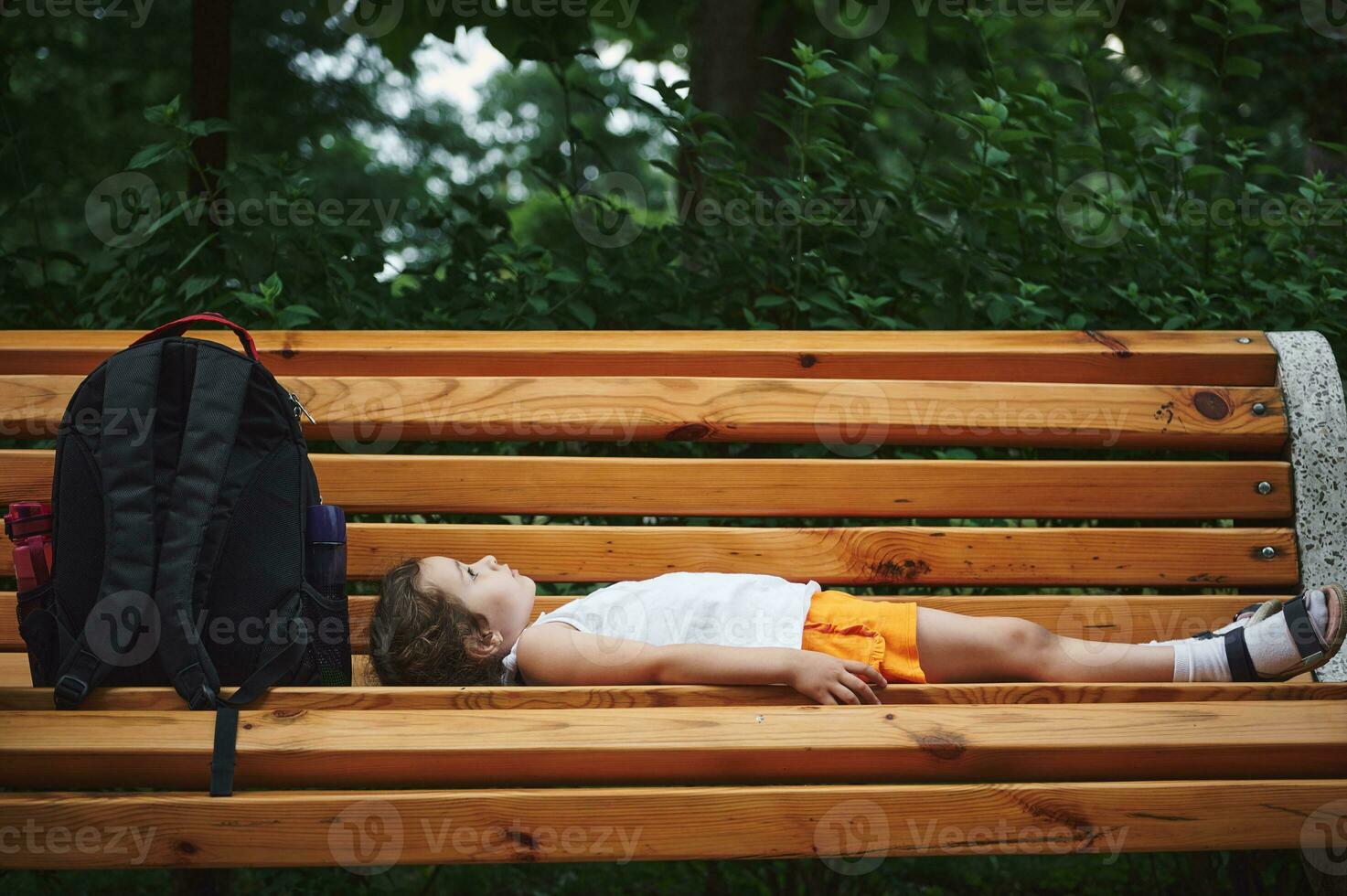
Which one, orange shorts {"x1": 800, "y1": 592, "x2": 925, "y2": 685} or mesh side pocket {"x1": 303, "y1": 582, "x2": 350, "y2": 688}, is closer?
mesh side pocket {"x1": 303, "y1": 582, "x2": 350, "y2": 688}

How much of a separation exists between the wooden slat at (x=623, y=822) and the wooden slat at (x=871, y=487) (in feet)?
3.16

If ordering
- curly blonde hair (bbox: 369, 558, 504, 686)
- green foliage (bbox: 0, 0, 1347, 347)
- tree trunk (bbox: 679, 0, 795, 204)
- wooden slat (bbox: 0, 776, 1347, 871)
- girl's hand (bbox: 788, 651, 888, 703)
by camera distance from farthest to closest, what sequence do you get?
tree trunk (bbox: 679, 0, 795, 204) → green foliage (bbox: 0, 0, 1347, 347) → curly blonde hair (bbox: 369, 558, 504, 686) → girl's hand (bbox: 788, 651, 888, 703) → wooden slat (bbox: 0, 776, 1347, 871)

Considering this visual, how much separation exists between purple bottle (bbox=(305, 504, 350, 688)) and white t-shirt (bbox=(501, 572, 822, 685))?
1.34 ft

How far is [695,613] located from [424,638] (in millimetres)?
595

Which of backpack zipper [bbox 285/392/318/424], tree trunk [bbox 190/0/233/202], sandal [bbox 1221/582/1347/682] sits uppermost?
tree trunk [bbox 190/0/233/202]

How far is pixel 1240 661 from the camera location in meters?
2.35

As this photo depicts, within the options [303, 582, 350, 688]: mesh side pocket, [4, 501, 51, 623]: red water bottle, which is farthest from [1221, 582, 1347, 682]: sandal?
[4, 501, 51, 623]: red water bottle

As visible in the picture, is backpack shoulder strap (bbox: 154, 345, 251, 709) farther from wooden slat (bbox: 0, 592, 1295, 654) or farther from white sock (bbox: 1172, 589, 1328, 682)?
white sock (bbox: 1172, 589, 1328, 682)

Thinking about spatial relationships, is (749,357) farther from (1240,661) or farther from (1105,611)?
(1240,661)

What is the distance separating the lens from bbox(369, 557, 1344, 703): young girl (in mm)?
2316

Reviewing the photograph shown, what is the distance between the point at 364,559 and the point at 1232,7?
2.84 meters

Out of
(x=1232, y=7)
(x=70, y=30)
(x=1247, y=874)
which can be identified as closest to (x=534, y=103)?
(x=70, y=30)

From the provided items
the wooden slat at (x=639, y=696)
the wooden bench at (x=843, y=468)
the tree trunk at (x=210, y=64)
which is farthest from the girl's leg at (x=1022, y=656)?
the tree trunk at (x=210, y=64)

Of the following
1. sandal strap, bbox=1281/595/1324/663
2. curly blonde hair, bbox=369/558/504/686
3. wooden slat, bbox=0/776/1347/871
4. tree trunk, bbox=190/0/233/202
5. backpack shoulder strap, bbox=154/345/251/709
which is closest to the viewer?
wooden slat, bbox=0/776/1347/871
